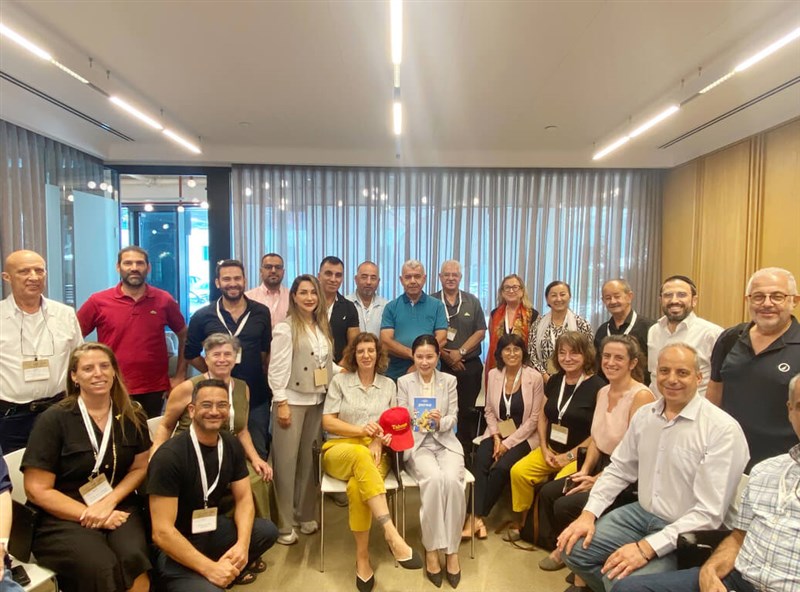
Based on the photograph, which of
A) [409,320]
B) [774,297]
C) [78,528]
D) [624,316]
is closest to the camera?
[78,528]

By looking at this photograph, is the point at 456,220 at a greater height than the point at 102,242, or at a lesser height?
greater

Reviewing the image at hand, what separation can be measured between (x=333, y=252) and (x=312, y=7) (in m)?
3.33

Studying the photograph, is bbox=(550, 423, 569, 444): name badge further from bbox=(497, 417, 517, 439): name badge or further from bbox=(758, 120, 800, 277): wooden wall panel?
bbox=(758, 120, 800, 277): wooden wall panel

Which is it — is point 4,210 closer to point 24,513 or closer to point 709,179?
point 24,513

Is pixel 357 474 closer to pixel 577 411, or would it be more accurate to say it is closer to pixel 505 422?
pixel 505 422

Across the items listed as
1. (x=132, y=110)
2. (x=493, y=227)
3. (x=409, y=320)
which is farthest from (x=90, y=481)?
(x=493, y=227)

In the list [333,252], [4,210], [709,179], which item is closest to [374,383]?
[333,252]

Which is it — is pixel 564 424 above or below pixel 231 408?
below

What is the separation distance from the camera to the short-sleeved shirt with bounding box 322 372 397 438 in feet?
8.80

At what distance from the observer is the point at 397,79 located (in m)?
3.21

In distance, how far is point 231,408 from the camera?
2395 millimetres

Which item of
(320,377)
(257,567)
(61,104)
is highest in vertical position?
(61,104)

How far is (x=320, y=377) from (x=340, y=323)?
619 mm

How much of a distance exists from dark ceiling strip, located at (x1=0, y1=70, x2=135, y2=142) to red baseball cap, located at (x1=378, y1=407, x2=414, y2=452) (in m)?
3.64
